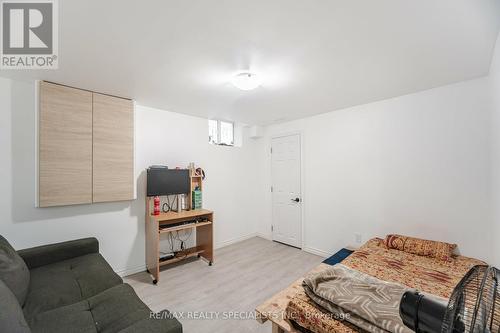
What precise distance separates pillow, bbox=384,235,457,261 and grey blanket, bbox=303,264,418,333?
1.52 meters

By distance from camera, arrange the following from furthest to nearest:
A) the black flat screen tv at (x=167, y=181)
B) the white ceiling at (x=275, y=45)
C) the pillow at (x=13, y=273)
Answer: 1. the black flat screen tv at (x=167, y=181)
2. the pillow at (x=13, y=273)
3. the white ceiling at (x=275, y=45)

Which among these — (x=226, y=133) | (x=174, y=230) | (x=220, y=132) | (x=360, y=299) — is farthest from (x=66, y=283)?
(x=226, y=133)

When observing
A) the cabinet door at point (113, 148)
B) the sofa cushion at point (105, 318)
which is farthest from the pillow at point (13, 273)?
the cabinet door at point (113, 148)

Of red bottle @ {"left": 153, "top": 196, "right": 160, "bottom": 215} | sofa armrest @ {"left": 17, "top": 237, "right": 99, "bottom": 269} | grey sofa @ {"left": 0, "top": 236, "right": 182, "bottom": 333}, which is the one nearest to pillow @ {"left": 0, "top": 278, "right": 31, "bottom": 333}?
grey sofa @ {"left": 0, "top": 236, "right": 182, "bottom": 333}

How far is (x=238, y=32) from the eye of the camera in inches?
58.0

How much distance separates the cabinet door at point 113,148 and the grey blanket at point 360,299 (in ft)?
8.30

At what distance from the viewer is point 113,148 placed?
2.62m

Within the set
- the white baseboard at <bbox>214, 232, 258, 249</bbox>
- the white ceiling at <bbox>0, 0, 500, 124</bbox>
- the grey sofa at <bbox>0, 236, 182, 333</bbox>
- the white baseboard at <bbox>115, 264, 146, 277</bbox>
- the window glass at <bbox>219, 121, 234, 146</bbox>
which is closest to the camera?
the grey sofa at <bbox>0, 236, 182, 333</bbox>

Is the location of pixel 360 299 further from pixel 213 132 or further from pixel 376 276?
pixel 213 132

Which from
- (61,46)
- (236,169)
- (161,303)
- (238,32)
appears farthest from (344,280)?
(236,169)

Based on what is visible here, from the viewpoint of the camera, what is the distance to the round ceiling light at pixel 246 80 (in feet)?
6.81

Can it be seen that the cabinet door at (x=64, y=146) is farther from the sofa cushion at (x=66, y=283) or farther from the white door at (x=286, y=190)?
the white door at (x=286, y=190)

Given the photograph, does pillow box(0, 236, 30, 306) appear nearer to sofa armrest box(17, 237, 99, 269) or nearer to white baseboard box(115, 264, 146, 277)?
sofa armrest box(17, 237, 99, 269)

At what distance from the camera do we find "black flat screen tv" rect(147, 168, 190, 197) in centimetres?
294
